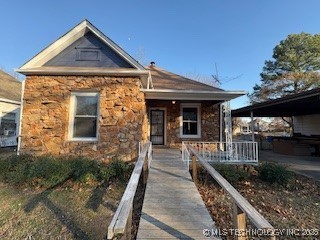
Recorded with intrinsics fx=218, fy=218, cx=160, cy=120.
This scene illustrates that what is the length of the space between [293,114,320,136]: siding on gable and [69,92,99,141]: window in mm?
15376

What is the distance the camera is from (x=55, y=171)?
642 cm

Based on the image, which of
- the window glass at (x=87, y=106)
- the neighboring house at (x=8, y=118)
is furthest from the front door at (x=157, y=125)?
the neighboring house at (x=8, y=118)

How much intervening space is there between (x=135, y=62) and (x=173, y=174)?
4.34 meters

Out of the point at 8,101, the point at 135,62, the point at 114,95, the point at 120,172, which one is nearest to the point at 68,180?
the point at 120,172

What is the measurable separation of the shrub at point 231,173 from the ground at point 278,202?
6.9 inches

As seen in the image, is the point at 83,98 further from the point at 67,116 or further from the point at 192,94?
the point at 192,94

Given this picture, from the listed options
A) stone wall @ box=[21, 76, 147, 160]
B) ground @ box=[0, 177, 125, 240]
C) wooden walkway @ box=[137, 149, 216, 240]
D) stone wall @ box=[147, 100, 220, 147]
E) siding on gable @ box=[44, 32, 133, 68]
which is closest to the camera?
wooden walkway @ box=[137, 149, 216, 240]

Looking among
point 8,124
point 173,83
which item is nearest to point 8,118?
point 8,124

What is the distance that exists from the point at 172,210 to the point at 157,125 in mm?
7601

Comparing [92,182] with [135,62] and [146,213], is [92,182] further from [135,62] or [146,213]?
[135,62]

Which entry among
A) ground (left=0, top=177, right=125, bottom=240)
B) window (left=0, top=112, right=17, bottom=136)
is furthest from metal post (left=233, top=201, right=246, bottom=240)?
window (left=0, top=112, right=17, bottom=136)

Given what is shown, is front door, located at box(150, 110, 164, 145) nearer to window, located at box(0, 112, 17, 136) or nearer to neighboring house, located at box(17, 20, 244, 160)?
neighboring house, located at box(17, 20, 244, 160)

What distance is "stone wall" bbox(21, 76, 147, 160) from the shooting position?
308 inches

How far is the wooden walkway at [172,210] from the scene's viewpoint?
320 cm
